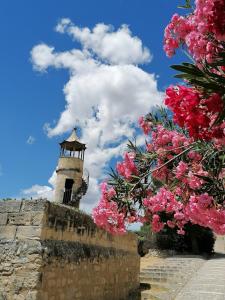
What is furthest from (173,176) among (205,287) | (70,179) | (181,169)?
(70,179)

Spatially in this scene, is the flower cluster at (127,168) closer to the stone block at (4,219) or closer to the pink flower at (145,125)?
the pink flower at (145,125)

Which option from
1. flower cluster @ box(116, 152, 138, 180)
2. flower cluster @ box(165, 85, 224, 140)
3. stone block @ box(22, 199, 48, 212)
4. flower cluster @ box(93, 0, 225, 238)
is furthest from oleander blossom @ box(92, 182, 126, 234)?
flower cluster @ box(165, 85, 224, 140)

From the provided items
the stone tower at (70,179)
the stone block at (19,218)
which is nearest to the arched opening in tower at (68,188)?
the stone tower at (70,179)

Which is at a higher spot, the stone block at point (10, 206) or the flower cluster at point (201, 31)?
the flower cluster at point (201, 31)

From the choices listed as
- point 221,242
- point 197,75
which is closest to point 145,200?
point 197,75

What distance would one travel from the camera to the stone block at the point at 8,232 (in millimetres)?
A: 6422

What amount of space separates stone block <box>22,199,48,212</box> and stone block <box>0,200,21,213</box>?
0.43 ft

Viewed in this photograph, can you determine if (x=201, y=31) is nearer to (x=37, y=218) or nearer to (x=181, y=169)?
(x=181, y=169)

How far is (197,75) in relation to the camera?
3154 mm

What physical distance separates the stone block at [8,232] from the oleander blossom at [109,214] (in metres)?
1.71

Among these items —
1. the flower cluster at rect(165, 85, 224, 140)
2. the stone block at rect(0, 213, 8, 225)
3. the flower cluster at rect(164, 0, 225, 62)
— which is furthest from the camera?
the stone block at rect(0, 213, 8, 225)

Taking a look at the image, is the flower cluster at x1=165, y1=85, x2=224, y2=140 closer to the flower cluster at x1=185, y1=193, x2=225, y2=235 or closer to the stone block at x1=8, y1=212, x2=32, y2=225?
the flower cluster at x1=185, y1=193, x2=225, y2=235

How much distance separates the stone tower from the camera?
28391 mm

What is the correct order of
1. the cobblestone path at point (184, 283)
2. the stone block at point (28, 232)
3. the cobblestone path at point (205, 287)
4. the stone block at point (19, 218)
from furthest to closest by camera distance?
1. the cobblestone path at point (184, 283)
2. the cobblestone path at point (205, 287)
3. the stone block at point (19, 218)
4. the stone block at point (28, 232)
